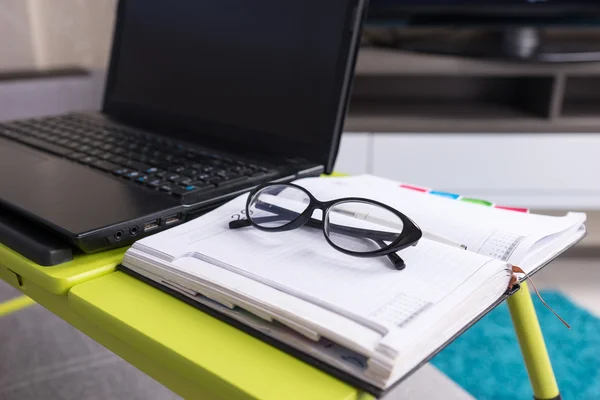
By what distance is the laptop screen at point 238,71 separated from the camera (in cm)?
60

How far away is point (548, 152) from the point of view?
1.45m

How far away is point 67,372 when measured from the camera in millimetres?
1020

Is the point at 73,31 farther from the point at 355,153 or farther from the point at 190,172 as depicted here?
the point at 190,172

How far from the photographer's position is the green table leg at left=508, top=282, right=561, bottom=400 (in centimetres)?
61

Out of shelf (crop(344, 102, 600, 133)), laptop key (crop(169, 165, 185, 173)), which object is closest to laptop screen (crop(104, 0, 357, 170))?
laptop key (crop(169, 165, 185, 173))

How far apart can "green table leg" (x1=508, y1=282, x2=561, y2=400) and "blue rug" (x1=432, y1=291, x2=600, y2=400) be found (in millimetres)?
405

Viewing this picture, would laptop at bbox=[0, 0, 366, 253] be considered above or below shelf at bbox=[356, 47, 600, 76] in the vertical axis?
below

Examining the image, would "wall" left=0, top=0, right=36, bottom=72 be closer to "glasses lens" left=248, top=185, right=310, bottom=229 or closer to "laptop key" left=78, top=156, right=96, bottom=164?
"laptop key" left=78, top=156, right=96, bottom=164

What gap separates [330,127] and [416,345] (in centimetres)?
33

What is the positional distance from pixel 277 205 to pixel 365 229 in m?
0.08

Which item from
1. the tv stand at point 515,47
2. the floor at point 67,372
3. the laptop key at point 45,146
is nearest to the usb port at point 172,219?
the laptop key at point 45,146

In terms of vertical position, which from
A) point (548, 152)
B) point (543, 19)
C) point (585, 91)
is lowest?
point (548, 152)

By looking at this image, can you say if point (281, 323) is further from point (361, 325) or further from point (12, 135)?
point (12, 135)

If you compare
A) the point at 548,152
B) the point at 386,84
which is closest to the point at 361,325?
the point at 548,152
